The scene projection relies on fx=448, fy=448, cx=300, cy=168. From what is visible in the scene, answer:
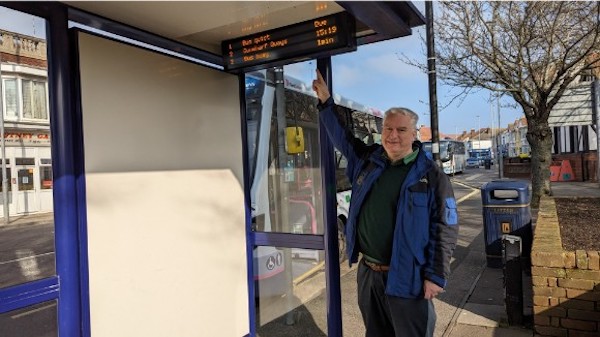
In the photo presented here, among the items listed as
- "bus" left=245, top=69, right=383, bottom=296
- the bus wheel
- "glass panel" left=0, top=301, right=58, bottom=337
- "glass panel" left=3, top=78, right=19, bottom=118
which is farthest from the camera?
the bus wheel

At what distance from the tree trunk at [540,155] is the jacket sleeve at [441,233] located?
1019 centimetres

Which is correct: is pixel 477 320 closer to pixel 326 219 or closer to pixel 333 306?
pixel 333 306

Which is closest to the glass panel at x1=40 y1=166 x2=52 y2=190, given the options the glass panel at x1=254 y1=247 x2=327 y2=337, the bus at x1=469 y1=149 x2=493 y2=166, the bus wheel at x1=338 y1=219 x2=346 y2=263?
the glass panel at x1=254 y1=247 x2=327 y2=337

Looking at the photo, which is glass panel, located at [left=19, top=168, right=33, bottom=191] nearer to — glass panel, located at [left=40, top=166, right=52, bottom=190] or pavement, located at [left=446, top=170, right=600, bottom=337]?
glass panel, located at [left=40, top=166, right=52, bottom=190]

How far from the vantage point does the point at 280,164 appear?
4.21m

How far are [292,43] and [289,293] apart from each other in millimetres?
2414

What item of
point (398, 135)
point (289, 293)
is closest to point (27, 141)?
point (398, 135)

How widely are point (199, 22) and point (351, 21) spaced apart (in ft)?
3.07

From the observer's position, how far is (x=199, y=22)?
2.76 metres

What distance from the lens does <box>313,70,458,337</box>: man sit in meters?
2.41

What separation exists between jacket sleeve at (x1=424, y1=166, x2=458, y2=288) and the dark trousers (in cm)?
20

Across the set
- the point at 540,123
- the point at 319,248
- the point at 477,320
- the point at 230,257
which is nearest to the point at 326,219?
the point at 319,248

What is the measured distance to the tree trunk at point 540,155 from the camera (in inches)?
445

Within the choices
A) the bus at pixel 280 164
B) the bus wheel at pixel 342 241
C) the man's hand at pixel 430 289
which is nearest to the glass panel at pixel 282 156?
the bus at pixel 280 164
